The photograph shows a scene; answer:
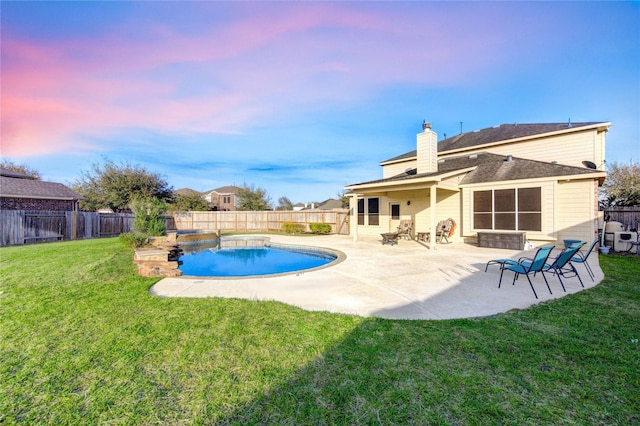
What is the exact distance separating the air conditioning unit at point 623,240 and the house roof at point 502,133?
15.2ft

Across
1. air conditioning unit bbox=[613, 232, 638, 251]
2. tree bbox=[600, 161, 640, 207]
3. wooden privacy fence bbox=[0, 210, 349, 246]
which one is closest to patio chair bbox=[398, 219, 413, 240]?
wooden privacy fence bbox=[0, 210, 349, 246]

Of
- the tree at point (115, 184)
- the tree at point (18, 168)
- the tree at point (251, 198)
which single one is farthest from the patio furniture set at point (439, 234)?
the tree at point (18, 168)

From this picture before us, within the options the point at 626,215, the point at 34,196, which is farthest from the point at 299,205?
the point at 626,215

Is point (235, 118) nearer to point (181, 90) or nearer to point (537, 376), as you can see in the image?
point (181, 90)

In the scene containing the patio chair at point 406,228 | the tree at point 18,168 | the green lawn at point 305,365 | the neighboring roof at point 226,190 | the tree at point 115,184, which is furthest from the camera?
the neighboring roof at point 226,190

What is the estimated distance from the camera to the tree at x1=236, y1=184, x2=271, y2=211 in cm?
3616

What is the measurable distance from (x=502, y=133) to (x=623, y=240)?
734 cm

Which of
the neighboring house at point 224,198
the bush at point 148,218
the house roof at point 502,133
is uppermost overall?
the house roof at point 502,133

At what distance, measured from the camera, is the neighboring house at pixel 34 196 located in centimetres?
1578

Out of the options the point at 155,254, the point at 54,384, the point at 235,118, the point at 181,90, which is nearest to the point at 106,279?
the point at 155,254

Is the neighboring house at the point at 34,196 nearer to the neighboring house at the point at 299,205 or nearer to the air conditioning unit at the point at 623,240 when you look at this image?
the air conditioning unit at the point at 623,240

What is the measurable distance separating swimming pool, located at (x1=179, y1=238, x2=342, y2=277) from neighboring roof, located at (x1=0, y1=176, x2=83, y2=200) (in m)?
11.1

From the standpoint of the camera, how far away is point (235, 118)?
1527cm

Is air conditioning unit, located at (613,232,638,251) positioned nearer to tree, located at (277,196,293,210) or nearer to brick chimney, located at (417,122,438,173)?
brick chimney, located at (417,122,438,173)
